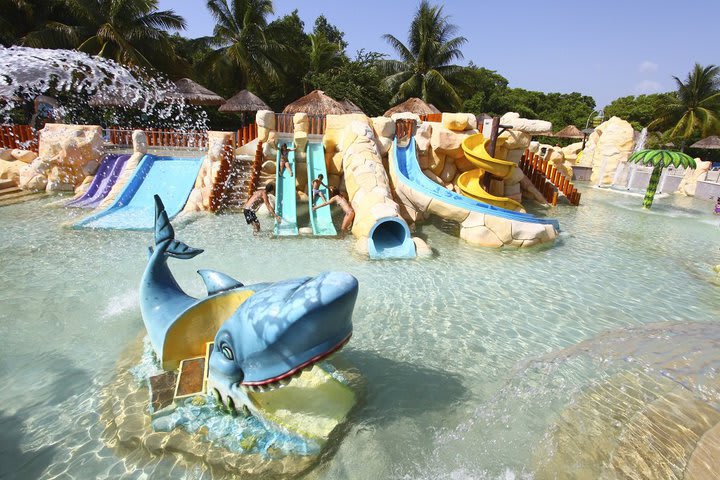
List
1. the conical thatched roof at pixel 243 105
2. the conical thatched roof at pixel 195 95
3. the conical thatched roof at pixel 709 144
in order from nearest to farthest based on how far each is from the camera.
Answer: the conical thatched roof at pixel 195 95 → the conical thatched roof at pixel 243 105 → the conical thatched roof at pixel 709 144

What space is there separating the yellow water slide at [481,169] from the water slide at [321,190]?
3.27 meters

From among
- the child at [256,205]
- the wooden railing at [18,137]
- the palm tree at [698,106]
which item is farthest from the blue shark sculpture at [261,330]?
the palm tree at [698,106]

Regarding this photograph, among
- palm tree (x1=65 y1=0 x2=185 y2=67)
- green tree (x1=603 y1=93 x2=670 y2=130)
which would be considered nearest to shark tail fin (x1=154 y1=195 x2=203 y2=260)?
palm tree (x1=65 y1=0 x2=185 y2=67)

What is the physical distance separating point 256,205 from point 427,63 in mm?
19848

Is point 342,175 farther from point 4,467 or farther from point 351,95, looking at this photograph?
point 351,95

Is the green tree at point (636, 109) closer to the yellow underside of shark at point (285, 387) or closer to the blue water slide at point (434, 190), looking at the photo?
the blue water slide at point (434, 190)

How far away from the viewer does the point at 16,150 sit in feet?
33.0

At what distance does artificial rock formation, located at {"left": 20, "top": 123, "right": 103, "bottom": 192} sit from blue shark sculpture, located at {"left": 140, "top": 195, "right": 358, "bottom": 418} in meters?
9.07

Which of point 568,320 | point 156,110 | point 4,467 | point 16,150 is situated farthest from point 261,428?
point 156,110

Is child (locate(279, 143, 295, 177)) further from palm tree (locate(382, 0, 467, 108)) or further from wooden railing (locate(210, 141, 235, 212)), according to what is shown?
palm tree (locate(382, 0, 467, 108))

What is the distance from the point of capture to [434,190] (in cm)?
757

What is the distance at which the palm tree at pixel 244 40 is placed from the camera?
66.9ft

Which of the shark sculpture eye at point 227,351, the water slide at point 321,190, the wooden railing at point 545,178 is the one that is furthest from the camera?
the wooden railing at point 545,178

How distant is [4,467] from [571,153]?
91.7ft
